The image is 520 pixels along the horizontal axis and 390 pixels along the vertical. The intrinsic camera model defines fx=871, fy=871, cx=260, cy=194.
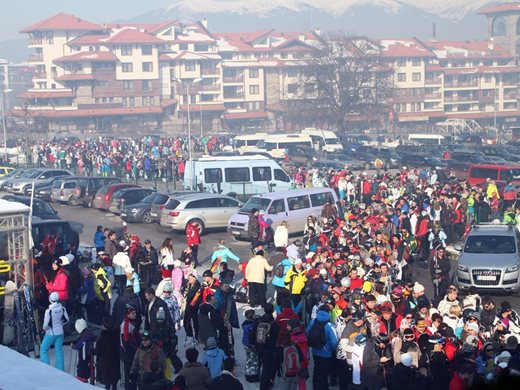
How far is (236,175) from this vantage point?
3503 cm

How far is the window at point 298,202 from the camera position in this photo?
2820 cm

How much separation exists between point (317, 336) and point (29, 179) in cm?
2988

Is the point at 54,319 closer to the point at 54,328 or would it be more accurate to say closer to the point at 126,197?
the point at 54,328

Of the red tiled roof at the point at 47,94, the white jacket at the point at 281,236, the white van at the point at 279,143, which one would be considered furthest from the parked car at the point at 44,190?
the red tiled roof at the point at 47,94

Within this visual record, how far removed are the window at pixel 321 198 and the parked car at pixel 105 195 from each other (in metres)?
8.70

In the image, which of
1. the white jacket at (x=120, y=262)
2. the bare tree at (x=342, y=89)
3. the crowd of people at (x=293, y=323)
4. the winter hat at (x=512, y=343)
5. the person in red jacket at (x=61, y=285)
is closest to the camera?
the crowd of people at (x=293, y=323)

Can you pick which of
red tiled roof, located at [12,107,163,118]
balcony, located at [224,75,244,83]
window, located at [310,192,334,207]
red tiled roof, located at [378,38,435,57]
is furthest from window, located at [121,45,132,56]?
window, located at [310,192,334,207]

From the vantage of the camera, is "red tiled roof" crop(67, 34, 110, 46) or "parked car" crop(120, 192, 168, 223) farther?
"red tiled roof" crop(67, 34, 110, 46)

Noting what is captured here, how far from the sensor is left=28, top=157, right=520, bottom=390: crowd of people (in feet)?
38.5

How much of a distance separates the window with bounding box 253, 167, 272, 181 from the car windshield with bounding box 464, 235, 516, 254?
14332 millimetres

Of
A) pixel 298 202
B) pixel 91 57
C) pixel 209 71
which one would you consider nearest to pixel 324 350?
pixel 298 202

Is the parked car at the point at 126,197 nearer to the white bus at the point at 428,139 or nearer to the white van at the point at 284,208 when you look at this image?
the white van at the point at 284,208

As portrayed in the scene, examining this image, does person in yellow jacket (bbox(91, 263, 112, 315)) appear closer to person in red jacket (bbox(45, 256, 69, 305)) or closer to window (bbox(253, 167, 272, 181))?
person in red jacket (bbox(45, 256, 69, 305))

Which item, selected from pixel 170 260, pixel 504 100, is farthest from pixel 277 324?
pixel 504 100
